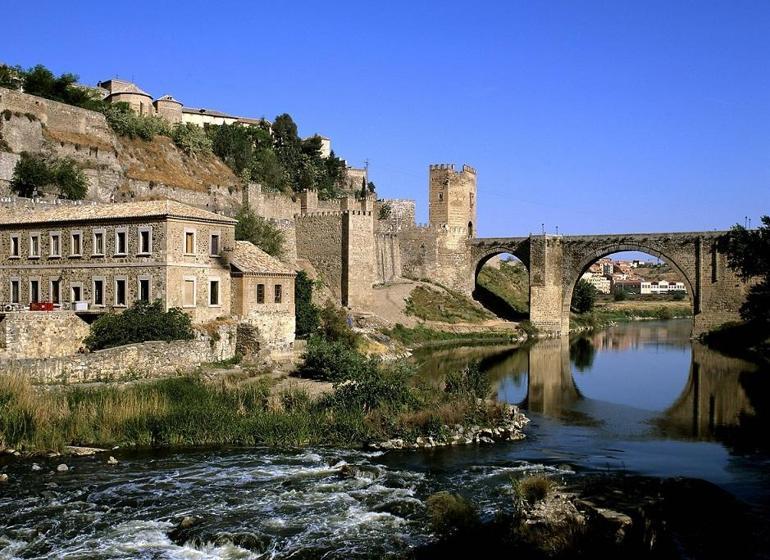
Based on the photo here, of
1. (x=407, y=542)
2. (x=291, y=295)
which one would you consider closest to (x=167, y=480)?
(x=407, y=542)

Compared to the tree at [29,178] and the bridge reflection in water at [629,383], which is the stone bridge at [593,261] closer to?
the bridge reflection in water at [629,383]

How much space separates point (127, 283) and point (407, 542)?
17903mm

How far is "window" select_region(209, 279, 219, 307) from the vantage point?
2856 cm

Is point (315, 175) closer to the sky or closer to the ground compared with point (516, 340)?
closer to the sky

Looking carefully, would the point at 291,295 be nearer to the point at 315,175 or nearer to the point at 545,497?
the point at 545,497

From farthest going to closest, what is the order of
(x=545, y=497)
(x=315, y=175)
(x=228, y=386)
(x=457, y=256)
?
(x=315, y=175) → (x=457, y=256) → (x=228, y=386) → (x=545, y=497)

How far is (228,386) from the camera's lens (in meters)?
23.2

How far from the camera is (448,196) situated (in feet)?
222

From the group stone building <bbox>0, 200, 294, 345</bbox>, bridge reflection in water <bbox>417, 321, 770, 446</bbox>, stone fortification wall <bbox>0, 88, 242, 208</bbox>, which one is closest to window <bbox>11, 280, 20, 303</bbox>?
stone building <bbox>0, 200, 294, 345</bbox>

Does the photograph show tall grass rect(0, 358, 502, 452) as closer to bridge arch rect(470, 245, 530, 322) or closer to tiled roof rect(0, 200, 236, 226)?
tiled roof rect(0, 200, 236, 226)

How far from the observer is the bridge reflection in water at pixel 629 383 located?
24.8m

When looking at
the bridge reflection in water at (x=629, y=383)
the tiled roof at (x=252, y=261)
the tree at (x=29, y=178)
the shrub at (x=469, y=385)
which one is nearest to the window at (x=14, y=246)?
the tiled roof at (x=252, y=261)

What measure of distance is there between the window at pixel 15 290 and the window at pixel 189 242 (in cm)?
740

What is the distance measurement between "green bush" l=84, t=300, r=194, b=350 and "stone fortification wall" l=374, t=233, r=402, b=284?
116 ft
